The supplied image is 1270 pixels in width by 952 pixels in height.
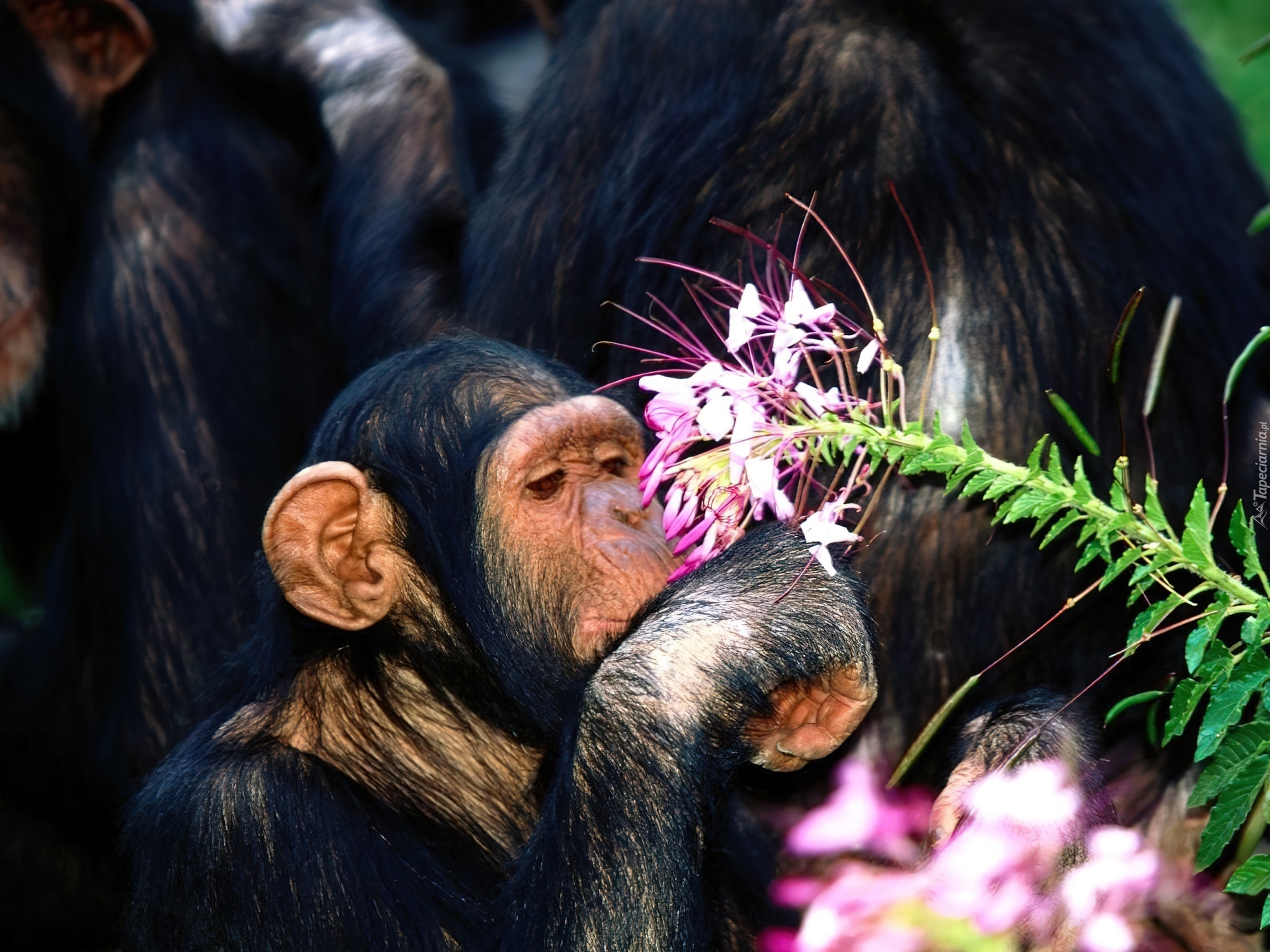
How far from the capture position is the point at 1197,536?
1.78m

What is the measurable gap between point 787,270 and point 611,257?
0.51 metres

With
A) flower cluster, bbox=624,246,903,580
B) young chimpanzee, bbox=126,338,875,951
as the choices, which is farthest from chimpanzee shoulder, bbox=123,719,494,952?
flower cluster, bbox=624,246,903,580

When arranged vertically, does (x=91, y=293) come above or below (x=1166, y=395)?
below

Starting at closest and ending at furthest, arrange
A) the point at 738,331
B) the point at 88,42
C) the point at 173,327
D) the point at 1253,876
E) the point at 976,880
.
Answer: the point at 976,880 → the point at 1253,876 → the point at 738,331 → the point at 173,327 → the point at 88,42

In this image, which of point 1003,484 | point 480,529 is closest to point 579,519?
point 480,529

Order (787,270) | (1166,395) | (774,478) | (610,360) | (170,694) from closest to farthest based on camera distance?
(774,478), (787,270), (1166,395), (610,360), (170,694)

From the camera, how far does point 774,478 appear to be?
1.90 m

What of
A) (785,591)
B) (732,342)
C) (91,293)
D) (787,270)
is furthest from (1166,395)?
(91,293)

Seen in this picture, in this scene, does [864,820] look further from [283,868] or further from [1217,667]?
[283,868]

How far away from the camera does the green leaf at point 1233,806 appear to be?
1.78 meters

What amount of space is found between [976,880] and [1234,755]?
2.27 feet

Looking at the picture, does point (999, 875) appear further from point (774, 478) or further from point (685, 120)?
point (685, 120)

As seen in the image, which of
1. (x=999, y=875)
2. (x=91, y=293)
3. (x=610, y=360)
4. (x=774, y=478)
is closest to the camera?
(x=774, y=478)

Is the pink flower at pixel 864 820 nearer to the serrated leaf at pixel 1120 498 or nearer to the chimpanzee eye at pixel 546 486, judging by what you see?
the serrated leaf at pixel 1120 498
